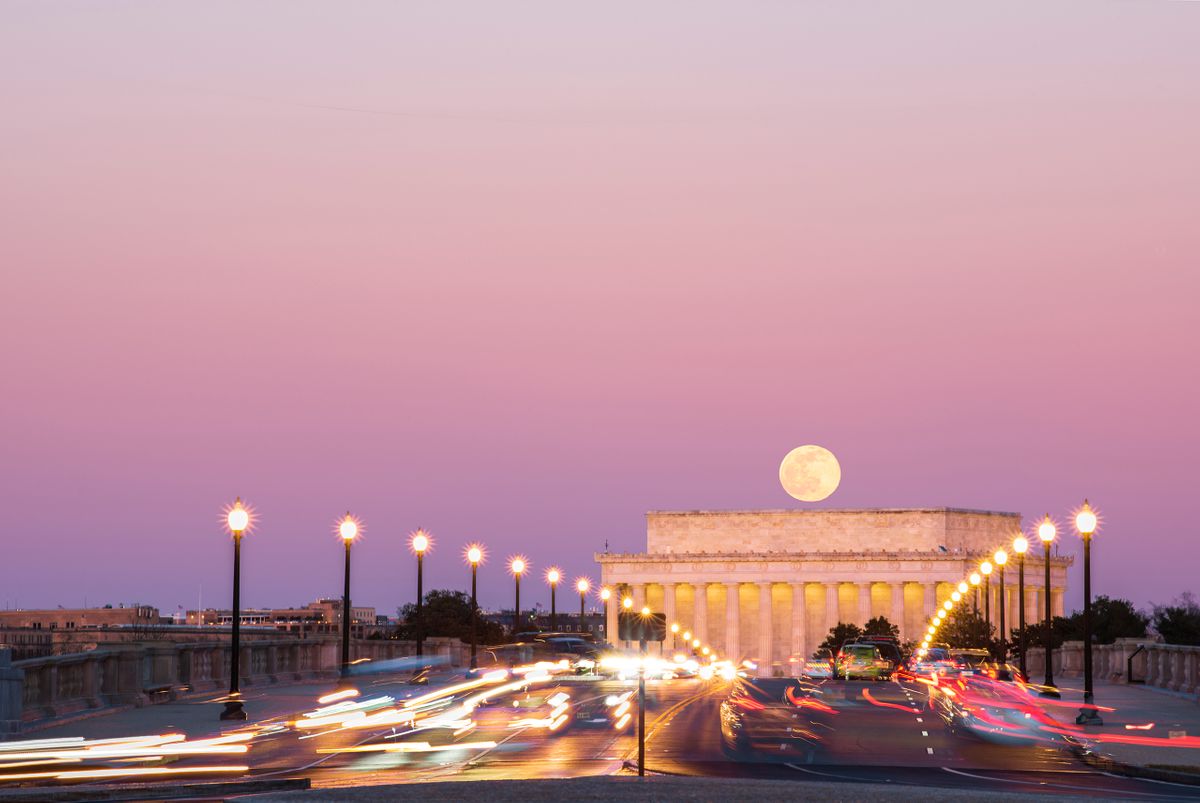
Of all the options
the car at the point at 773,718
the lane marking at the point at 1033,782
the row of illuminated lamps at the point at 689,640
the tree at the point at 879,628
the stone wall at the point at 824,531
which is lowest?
the row of illuminated lamps at the point at 689,640

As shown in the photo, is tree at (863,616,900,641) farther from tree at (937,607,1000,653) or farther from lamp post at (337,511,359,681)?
lamp post at (337,511,359,681)

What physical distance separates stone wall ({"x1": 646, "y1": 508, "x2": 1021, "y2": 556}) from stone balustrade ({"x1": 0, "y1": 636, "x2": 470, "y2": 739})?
11401cm

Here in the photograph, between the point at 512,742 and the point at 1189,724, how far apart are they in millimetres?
15962

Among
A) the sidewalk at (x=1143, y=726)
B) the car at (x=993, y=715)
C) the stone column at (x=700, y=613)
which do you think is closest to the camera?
the sidewalk at (x=1143, y=726)

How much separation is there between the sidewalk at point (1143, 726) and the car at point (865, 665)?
278 inches

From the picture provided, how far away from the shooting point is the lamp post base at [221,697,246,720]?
39.8m

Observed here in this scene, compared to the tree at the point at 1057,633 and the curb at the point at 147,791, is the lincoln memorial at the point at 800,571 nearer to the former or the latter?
the tree at the point at 1057,633

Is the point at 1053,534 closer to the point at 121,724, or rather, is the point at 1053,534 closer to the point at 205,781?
the point at 121,724

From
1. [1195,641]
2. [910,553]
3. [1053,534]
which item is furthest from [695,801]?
[910,553]

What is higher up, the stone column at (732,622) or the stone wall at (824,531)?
the stone wall at (824,531)

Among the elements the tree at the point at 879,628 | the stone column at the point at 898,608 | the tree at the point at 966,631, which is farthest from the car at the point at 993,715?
the stone column at the point at 898,608

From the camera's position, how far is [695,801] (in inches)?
816

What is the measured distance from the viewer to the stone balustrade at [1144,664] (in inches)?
2085

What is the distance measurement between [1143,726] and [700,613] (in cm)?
14132
